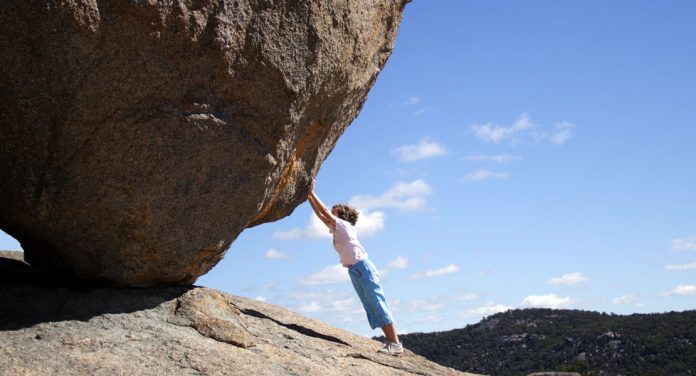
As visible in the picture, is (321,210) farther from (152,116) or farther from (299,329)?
(152,116)

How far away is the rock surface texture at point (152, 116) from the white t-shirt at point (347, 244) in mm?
1347

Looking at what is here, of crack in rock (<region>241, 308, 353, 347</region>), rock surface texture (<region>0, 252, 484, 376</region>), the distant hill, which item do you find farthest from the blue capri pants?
the distant hill

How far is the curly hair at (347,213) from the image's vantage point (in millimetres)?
7867

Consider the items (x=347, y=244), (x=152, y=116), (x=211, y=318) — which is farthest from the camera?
(x=347, y=244)

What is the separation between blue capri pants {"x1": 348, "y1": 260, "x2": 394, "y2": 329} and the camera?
7633 mm

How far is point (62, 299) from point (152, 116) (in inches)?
73.8

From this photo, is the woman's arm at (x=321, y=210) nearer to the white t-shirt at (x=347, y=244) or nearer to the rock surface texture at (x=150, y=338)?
the white t-shirt at (x=347, y=244)

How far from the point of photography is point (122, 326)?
19.2 ft

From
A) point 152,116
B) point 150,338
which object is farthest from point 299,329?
point 152,116

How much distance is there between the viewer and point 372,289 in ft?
25.1

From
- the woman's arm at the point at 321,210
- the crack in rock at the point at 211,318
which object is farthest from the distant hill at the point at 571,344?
the crack in rock at the point at 211,318

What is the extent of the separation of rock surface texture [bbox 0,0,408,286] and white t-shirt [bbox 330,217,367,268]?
4.42 ft

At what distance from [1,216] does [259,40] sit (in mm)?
2830

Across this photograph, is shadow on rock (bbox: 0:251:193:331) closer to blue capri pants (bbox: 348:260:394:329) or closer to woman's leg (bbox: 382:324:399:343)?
blue capri pants (bbox: 348:260:394:329)
